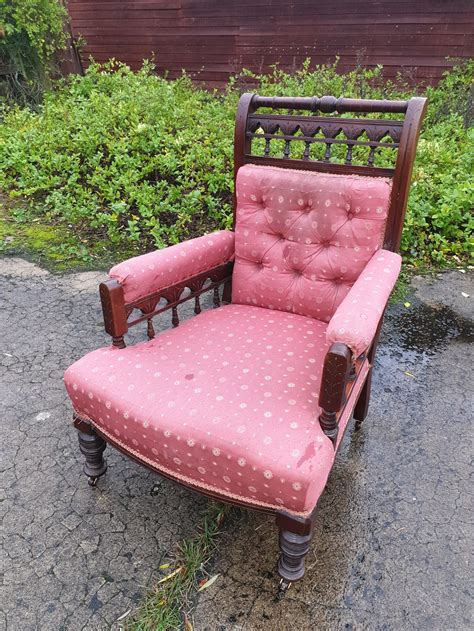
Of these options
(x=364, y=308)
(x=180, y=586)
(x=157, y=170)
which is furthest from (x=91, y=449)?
(x=157, y=170)

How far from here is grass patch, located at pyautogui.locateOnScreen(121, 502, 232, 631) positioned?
1.34 meters

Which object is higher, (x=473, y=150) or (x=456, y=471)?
(x=473, y=150)

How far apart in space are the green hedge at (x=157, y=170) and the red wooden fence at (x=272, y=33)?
1.21 m

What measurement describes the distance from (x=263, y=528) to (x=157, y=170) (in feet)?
10.7

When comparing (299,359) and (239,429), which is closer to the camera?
(239,429)

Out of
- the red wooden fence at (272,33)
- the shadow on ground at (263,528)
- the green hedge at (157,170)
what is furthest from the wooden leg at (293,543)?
the red wooden fence at (272,33)

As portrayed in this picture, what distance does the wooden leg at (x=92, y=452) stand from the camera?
5.39 feet

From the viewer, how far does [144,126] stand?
4262 millimetres

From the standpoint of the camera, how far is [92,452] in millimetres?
1671

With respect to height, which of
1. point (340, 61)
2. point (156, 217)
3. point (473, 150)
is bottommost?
point (156, 217)

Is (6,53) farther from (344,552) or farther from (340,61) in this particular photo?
(344,552)

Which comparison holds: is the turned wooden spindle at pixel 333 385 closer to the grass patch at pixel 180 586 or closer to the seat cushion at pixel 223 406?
the seat cushion at pixel 223 406

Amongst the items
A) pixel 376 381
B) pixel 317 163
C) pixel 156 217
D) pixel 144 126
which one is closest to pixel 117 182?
pixel 156 217

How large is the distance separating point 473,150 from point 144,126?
2.98 m
